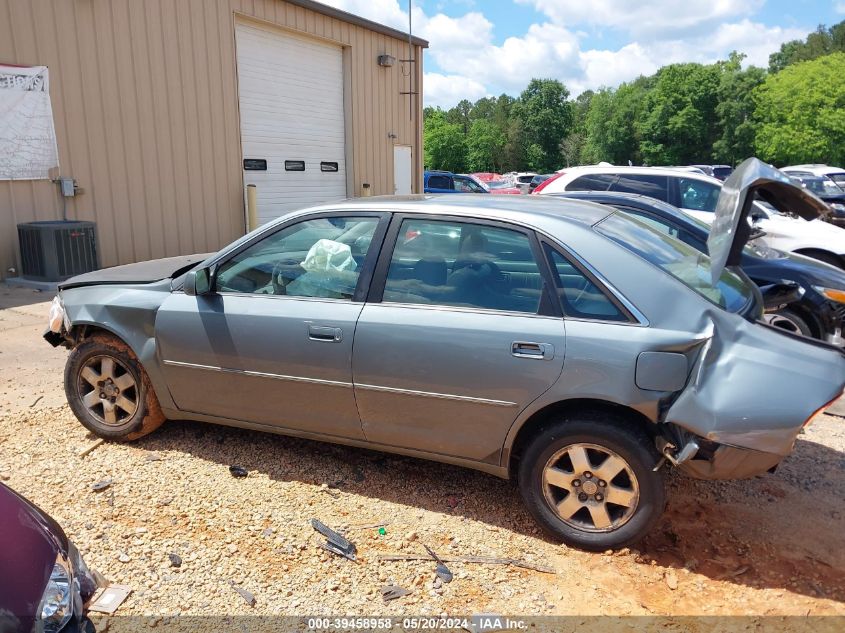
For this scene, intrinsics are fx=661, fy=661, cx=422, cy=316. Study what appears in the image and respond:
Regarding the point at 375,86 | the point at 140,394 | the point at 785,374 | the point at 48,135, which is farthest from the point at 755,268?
the point at 375,86

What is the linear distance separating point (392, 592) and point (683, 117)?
6986 cm

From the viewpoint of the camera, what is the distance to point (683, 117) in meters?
64.6

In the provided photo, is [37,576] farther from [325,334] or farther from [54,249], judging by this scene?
[54,249]

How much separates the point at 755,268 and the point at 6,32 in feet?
34.1

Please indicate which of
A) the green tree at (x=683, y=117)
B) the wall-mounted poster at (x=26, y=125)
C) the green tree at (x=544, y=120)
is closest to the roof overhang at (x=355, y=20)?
the wall-mounted poster at (x=26, y=125)

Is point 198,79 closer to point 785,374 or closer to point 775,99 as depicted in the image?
point 785,374

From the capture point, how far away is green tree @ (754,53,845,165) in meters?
51.5

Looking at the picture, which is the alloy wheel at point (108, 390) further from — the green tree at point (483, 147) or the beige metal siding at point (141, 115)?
the green tree at point (483, 147)

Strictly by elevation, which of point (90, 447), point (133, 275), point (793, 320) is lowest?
point (90, 447)

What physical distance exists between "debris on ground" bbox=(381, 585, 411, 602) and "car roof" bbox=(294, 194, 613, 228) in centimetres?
183

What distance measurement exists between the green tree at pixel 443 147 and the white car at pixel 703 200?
59.9 meters

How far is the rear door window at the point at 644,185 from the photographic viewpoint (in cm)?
864

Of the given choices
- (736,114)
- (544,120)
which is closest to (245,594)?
(736,114)

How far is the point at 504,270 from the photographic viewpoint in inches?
132
